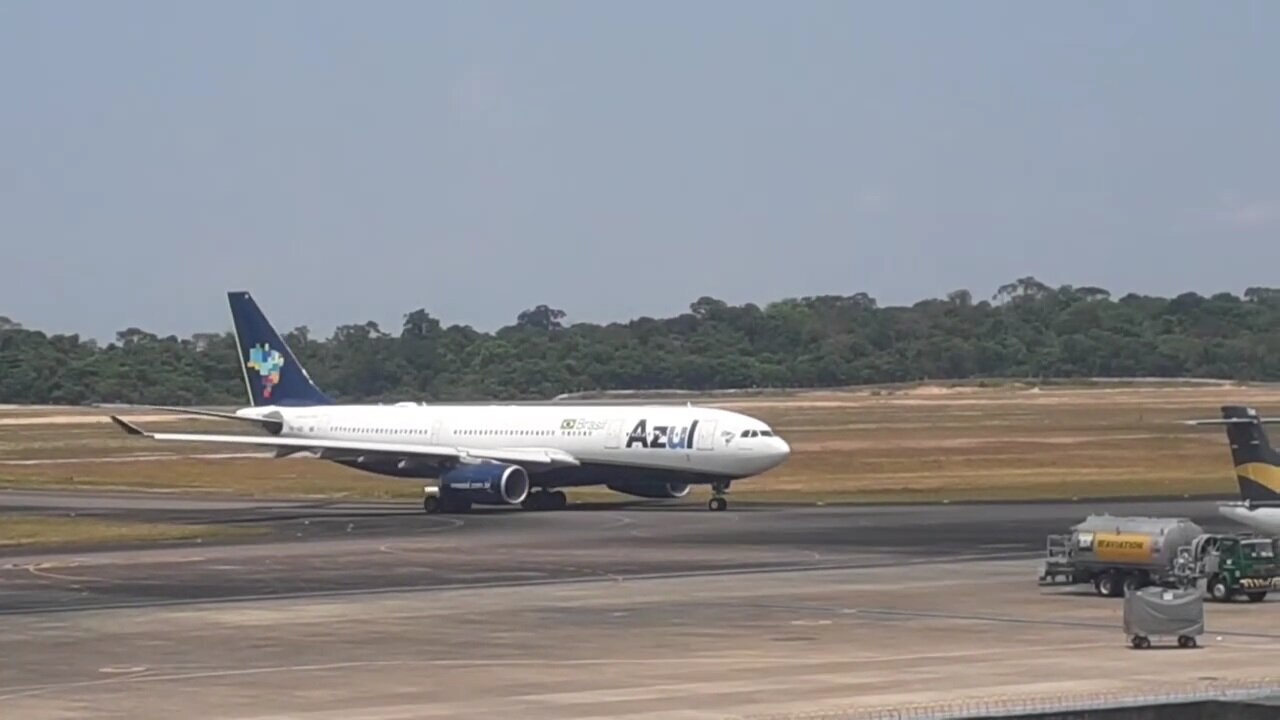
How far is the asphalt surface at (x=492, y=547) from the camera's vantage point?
5500 cm

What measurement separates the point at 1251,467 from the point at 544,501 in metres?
34.6

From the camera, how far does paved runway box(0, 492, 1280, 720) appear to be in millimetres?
34938

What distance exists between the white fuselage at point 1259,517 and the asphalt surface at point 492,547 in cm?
641

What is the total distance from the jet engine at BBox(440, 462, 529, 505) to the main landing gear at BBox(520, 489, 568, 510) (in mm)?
2140

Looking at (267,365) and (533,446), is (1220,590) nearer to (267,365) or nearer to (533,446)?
(533,446)

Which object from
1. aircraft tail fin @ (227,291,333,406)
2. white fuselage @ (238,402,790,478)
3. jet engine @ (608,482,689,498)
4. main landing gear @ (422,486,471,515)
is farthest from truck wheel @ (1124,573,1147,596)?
aircraft tail fin @ (227,291,333,406)

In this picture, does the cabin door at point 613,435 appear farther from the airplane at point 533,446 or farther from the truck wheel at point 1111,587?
the truck wheel at point 1111,587

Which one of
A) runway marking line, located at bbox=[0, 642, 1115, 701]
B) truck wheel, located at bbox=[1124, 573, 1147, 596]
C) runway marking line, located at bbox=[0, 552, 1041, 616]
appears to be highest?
truck wheel, located at bbox=[1124, 573, 1147, 596]

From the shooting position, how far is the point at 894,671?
1464 inches

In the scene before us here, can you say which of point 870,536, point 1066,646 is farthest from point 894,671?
point 870,536

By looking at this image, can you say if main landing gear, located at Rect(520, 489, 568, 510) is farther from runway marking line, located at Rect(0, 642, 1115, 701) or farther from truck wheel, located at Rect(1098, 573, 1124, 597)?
runway marking line, located at Rect(0, 642, 1115, 701)

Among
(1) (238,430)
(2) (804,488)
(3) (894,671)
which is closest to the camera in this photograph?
(3) (894,671)

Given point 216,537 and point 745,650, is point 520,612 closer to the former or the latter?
point 745,650

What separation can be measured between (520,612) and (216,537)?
25535 mm
